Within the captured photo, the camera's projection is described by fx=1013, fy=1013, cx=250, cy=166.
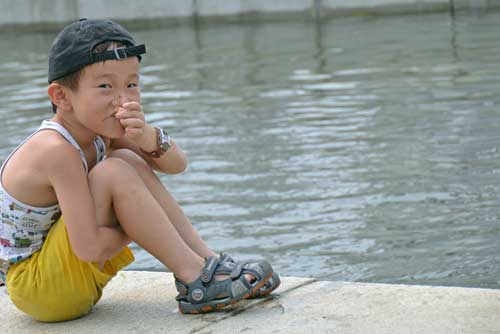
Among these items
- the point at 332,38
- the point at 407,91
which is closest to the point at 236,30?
the point at 332,38

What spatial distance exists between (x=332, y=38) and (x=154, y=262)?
920cm

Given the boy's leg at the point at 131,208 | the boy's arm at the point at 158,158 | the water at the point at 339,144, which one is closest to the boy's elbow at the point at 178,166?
the boy's arm at the point at 158,158

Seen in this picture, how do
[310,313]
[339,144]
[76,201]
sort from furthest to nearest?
[339,144] < [310,313] < [76,201]

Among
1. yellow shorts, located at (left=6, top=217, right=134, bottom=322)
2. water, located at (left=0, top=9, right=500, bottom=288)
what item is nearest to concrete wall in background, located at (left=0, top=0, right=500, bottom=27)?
water, located at (left=0, top=9, right=500, bottom=288)

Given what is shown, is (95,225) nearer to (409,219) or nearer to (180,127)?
(409,219)

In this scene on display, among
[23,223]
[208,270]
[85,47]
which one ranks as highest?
[85,47]

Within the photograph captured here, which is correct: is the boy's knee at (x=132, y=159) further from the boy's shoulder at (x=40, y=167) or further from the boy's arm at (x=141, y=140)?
the boy's shoulder at (x=40, y=167)

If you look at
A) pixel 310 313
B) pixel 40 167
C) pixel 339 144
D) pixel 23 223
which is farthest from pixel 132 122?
pixel 339 144

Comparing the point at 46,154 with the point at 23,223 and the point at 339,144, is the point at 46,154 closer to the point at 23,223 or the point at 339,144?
the point at 23,223

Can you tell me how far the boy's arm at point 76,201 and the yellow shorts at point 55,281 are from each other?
4.3 inches

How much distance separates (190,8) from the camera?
17797 mm

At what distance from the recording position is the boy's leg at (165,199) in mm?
3549

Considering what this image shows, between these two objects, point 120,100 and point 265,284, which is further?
point 265,284

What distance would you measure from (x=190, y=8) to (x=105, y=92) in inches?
576
